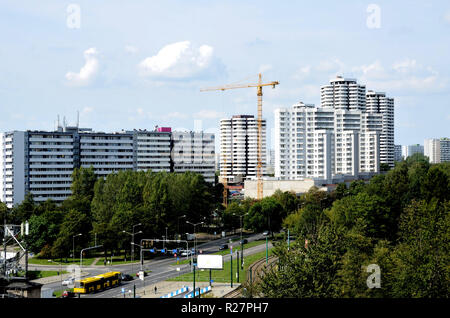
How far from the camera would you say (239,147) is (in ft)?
361

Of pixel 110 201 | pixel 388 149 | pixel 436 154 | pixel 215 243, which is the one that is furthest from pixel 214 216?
pixel 436 154

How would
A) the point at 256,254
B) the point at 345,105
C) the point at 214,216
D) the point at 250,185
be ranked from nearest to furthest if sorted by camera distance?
the point at 256,254 < the point at 214,216 < the point at 250,185 < the point at 345,105

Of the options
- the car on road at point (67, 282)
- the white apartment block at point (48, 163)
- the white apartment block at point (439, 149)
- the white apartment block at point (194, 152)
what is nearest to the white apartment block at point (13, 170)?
the white apartment block at point (48, 163)

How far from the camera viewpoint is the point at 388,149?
4080 inches

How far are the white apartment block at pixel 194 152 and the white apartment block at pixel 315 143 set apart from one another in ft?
47.9

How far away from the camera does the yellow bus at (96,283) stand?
27200mm

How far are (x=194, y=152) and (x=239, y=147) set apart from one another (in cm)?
2689

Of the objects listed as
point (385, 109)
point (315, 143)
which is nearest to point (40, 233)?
point (315, 143)

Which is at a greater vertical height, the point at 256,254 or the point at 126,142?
the point at 126,142

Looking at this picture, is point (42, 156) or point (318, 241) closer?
point (318, 241)

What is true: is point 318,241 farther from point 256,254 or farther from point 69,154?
point 69,154

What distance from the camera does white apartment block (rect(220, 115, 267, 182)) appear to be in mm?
108250

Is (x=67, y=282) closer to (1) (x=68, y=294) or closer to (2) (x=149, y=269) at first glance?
(1) (x=68, y=294)

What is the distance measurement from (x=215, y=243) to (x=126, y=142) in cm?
3167
